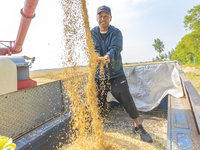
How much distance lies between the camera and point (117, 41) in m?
1.90

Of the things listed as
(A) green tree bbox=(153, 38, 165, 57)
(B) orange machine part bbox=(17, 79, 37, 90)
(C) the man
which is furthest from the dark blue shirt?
(A) green tree bbox=(153, 38, 165, 57)

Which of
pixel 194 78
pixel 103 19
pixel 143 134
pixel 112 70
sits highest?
pixel 103 19

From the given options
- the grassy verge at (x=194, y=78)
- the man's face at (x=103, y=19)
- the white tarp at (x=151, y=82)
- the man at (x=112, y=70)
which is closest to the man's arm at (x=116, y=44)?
the man at (x=112, y=70)

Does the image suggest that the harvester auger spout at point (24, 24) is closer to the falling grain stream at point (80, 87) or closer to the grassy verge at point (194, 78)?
the falling grain stream at point (80, 87)

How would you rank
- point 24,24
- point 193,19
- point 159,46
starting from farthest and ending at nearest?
point 159,46 → point 193,19 → point 24,24

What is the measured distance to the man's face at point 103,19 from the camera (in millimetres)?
1875

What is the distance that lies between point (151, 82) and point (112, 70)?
1.60m

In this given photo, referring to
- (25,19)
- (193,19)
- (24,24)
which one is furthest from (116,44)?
(193,19)

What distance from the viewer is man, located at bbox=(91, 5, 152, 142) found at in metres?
1.90

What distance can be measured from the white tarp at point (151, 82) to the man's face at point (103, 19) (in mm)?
1600

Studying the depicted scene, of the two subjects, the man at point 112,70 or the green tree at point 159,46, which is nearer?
the man at point 112,70

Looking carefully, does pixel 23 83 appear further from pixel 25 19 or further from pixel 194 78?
pixel 194 78

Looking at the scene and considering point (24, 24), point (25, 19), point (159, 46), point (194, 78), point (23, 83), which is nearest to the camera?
point (23, 83)

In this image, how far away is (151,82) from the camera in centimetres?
Answer: 314
